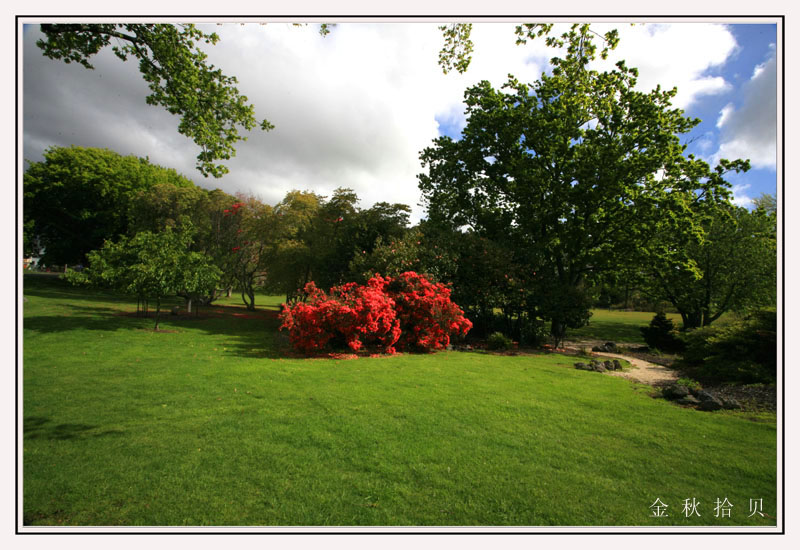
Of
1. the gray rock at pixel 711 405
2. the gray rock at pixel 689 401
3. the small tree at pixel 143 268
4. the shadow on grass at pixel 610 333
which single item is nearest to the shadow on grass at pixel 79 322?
the small tree at pixel 143 268

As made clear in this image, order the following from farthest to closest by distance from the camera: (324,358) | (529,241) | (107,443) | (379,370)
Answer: (529,241) < (324,358) < (379,370) < (107,443)

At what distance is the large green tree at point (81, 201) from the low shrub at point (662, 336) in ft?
96.8

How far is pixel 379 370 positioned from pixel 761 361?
8585mm

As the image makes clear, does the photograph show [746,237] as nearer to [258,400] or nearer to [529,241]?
[529,241]

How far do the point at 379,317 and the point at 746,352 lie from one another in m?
9.15

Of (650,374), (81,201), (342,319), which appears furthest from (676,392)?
(81,201)

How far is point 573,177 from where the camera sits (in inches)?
549

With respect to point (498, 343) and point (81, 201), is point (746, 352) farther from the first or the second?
point (81, 201)

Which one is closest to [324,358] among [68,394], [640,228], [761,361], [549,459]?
[68,394]

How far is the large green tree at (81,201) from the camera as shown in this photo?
63.1 feet

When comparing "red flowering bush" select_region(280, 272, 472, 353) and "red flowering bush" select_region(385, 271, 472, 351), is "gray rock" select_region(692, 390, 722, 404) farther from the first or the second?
"red flowering bush" select_region(280, 272, 472, 353)

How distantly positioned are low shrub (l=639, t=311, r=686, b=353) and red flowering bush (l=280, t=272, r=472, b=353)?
9.57m

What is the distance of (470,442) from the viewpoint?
429cm

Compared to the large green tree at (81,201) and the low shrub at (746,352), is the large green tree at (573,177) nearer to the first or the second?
the low shrub at (746,352)
